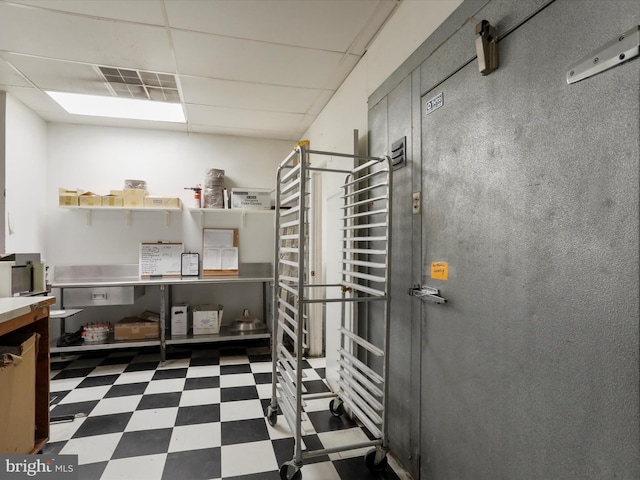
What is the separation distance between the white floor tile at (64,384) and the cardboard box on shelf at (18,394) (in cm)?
112

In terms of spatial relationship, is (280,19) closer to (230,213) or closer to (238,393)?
(230,213)

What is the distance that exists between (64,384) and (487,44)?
3778 mm

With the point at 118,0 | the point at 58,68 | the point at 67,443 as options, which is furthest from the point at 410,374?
the point at 58,68

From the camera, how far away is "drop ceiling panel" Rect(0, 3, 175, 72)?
2.00 m

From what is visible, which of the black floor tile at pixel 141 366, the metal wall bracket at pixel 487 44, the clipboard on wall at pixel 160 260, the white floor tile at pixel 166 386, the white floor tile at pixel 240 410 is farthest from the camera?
the clipboard on wall at pixel 160 260

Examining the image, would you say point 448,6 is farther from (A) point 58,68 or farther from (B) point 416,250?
(A) point 58,68

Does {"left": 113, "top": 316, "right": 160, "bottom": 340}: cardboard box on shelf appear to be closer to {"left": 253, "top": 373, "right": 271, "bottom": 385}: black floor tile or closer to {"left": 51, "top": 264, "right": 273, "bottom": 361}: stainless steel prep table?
{"left": 51, "top": 264, "right": 273, "bottom": 361}: stainless steel prep table

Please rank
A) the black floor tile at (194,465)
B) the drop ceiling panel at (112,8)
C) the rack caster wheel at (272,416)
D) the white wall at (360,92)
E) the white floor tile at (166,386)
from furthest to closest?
the white floor tile at (166,386), the rack caster wheel at (272,416), the drop ceiling panel at (112,8), the black floor tile at (194,465), the white wall at (360,92)

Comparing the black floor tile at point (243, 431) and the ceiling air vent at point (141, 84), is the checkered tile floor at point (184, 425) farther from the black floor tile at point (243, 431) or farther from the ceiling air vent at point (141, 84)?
the ceiling air vent at point (141, 84)

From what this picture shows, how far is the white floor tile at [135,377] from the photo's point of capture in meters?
2.95

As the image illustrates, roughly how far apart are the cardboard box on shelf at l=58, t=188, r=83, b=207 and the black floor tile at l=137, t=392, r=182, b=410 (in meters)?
2.15

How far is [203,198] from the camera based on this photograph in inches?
155

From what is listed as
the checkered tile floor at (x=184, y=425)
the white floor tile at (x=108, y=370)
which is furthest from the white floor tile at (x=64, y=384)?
the white floor tile at (x=108, y=370)

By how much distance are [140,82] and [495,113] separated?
2.81 metres
